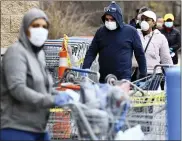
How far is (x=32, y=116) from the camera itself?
19.4 feet

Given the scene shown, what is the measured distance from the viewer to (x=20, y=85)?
572cm

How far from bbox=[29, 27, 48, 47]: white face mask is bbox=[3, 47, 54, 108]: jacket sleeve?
21 cm

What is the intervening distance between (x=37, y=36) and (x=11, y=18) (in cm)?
645

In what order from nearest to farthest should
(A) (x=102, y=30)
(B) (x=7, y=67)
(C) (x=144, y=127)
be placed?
(B) (x=7, y=67) < (C) (x=144, y=127) < (A) (x=102, y=30)

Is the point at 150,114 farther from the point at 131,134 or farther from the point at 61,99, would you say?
the point at 61,99

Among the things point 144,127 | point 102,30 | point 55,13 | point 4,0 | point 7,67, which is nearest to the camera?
point 7,67

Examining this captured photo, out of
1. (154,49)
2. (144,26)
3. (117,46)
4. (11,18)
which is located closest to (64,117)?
(117,46)

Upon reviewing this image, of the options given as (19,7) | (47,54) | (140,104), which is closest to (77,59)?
(47,54)

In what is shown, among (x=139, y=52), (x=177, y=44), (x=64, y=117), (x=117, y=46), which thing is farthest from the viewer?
(x=177, y=44)

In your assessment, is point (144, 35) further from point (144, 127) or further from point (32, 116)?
point (32, 116)

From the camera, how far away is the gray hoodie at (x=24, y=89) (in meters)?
5.74

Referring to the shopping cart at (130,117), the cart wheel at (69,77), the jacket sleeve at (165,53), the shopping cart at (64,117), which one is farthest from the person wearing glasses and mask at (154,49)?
the shopping cart at (130,117)

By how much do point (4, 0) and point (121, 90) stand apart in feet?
21.4

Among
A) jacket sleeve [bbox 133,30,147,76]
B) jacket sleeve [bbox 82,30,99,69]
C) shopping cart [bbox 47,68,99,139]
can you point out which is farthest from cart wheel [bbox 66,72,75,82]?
jacket sleeve [bbox 133,30,147,76]
